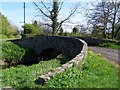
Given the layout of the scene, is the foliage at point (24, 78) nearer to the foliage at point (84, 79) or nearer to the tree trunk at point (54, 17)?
the foliage at point (84, 79)

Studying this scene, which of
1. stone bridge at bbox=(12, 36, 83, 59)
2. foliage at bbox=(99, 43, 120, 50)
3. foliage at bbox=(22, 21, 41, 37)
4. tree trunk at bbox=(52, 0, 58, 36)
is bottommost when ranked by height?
stone bridge at bbox=(12, 36, 83, 59)

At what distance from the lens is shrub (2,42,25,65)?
25.6 metres

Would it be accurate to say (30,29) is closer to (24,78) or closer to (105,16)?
(105,16)

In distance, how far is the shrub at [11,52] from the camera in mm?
25622

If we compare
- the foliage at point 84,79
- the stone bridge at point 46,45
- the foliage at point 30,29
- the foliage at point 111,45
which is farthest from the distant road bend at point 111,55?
the foliage at point 30,29

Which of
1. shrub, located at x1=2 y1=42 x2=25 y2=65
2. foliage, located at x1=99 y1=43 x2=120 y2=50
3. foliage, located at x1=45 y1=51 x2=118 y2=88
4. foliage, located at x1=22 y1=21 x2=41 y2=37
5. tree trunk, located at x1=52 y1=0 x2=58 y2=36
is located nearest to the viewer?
foliage, located at x1=45 y1=51 x2=118 y2=88

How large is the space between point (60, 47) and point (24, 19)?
23.9 metres

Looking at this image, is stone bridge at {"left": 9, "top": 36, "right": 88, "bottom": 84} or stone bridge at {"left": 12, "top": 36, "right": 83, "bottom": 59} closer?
stone bridge at {"left": 9, "top": 36, "right": 88, "bottom": 84}

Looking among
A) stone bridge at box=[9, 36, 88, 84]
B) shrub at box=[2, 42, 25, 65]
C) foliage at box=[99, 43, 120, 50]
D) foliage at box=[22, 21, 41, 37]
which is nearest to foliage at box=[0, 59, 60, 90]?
stone bridge at box=[9, 36, 88, 84]

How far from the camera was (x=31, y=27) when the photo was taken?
39.3m

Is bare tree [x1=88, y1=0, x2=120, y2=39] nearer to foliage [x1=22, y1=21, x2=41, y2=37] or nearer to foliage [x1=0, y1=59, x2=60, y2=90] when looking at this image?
foliage [x1=22, y1=21, x2=41, y2=37]

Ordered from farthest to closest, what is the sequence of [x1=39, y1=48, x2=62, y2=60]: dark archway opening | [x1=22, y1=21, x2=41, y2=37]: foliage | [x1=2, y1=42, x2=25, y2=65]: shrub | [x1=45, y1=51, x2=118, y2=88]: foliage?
[x1=22, y1=21, x2=41, y2=37]: foliage, [x1=39, y1=48, x2=62, y2=60]: dark archway opening, [x1=2, y1=42, x2=25, y2=65]: shrub, [x1=45, y1=51, x2=118, y2=88]: foliage

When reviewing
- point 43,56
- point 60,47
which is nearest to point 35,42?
point 43,56

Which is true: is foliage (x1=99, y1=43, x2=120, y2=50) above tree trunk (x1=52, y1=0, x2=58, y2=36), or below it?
below
